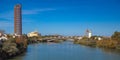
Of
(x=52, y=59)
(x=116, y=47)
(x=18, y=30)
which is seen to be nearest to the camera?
(x=52, y=59)

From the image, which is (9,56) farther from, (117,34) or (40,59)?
(117,34)

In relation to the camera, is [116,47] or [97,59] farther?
[116,47]

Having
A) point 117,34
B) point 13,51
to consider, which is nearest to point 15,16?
point 117,34

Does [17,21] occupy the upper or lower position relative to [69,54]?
upper

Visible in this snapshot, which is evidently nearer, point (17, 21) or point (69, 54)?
point (69, 54)

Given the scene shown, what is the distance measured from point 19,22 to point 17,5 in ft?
12.3

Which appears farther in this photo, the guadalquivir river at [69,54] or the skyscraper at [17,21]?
the skyscraper at [17,21]

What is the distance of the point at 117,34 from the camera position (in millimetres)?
27672

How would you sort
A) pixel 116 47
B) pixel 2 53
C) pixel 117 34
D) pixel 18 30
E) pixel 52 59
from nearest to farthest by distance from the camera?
pixel 2 53
pixel 52 59
pixel 116 47
pixel 117 34
pixel 18 30

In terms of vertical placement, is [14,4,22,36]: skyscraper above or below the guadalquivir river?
above

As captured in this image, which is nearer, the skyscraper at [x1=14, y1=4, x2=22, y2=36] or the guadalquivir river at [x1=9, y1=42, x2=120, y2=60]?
the guadalquivir river at [x1=9, y1=42, x2=120, y2=60]

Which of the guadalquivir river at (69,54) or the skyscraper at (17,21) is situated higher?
the skyscraper at (17,21)

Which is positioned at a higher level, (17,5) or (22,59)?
(17,5)

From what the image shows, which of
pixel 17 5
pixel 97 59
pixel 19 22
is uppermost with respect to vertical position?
pixel 17 5
